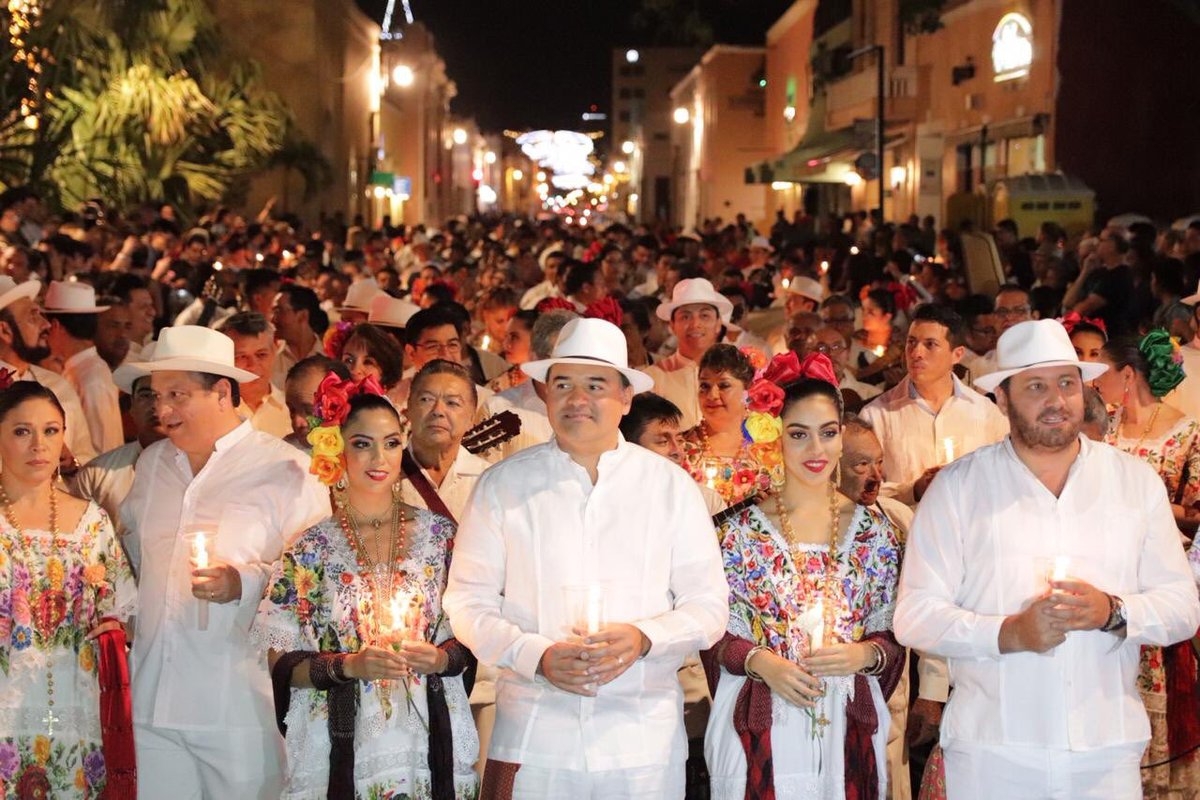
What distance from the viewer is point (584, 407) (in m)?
5.54

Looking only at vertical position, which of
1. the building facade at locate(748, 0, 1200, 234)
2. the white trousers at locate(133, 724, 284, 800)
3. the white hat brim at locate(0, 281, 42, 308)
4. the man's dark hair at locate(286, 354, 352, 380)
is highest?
the building facade at locate(748, 0, 1200, 234)

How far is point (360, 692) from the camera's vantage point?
18.7 ft

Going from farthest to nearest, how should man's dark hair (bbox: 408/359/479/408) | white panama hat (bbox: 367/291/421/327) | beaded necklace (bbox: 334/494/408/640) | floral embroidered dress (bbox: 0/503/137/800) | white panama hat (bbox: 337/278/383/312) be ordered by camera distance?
white panama hat (bbox: 337/278/383/312)
white panama hat (bbox: 367/291/421/327)
man's dark hair (bbox: 408/359/479/408)
floral embroidered dress (bbox: 0/503/137/800)
beaded necklace (bbox: 334/494/408/640)

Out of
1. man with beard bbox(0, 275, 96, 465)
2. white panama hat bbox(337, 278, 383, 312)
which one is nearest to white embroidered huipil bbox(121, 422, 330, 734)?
man with beard bbox(0, 275, 96, 465)

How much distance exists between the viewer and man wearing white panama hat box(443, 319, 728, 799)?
210 inches

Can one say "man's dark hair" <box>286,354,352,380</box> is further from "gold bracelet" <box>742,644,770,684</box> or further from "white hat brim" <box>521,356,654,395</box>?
"gold bracelet" <box>742,644,770,684</box>

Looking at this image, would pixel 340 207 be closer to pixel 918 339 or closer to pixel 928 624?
pixel 918 339

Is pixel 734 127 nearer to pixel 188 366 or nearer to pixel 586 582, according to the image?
pixel 188 366

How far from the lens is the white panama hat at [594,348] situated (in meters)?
5.54

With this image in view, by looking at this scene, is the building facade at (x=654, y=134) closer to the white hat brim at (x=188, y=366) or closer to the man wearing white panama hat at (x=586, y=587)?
the white hat brim at (x=188, y=366)

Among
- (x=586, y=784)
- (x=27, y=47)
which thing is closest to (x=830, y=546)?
(x=586, y=784)

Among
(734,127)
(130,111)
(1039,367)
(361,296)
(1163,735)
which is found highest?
(734,127)

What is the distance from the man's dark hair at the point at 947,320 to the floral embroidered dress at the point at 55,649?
4.41 meters

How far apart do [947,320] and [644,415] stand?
2340 mm
